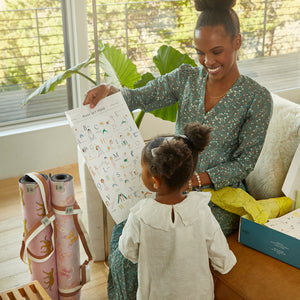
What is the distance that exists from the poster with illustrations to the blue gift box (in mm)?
389

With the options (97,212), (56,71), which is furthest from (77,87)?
(97,212)

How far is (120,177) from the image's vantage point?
5.39 feet

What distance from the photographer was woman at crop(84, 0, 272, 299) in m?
1.58

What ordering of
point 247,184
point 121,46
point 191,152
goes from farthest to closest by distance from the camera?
point 121,46 < point 247,184 < point 191,152

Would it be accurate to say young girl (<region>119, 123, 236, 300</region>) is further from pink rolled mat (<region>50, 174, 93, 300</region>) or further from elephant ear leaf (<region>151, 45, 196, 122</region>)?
elephant ear leaf (<region>151, 45, 196, 122</region>)

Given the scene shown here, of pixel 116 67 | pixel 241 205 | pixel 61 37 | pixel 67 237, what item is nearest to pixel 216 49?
pixel 241 205

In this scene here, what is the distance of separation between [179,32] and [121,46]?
0.52 meters

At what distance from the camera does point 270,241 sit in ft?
5.23

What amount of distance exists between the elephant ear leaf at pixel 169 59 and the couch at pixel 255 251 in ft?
1.58

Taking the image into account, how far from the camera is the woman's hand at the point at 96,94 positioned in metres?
1.62

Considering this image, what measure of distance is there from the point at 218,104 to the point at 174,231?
59cm

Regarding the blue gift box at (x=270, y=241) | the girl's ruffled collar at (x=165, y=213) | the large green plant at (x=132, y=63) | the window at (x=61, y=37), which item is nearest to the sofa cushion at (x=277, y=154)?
the blue gift box at (x=270, y=241)

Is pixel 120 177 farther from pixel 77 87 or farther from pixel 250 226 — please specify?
pixel 77 87

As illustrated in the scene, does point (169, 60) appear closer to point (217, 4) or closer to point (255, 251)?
point (217, 4)
